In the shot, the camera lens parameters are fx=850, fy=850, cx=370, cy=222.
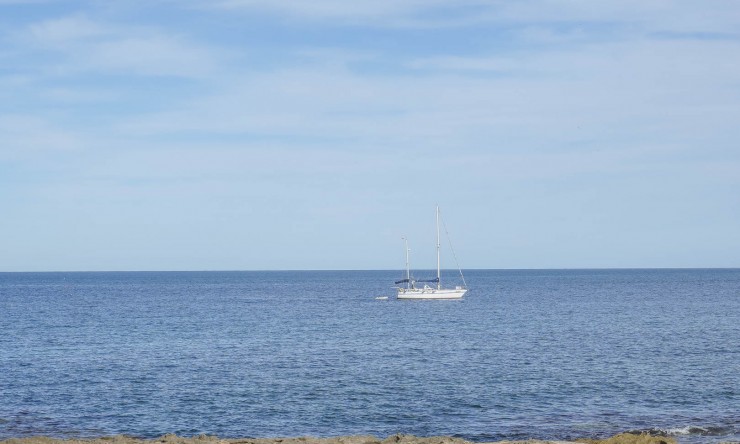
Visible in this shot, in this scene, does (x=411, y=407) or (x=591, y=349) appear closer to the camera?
(x=411, y=407)

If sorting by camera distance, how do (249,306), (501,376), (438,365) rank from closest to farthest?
1. (501,376)
2. (438,365)
3. (249,306)

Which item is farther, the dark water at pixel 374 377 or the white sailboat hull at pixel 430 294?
the white sailboat hull at pixel 430 294

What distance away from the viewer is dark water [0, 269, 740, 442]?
3738 centimetres

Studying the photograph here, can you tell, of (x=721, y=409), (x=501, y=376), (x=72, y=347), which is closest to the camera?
(x=721, y=409)

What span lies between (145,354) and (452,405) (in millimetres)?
29568

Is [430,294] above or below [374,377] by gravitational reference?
above

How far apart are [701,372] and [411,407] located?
20755mm

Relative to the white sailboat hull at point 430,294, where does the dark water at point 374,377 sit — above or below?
below

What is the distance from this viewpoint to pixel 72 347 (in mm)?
67500

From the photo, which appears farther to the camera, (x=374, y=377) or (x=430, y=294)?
(x=430, y=294)

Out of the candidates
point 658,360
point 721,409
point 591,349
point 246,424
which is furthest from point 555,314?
point 246,424

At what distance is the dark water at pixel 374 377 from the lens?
37.4m

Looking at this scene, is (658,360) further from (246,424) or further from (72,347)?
(72,347)

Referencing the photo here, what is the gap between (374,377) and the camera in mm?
49938
